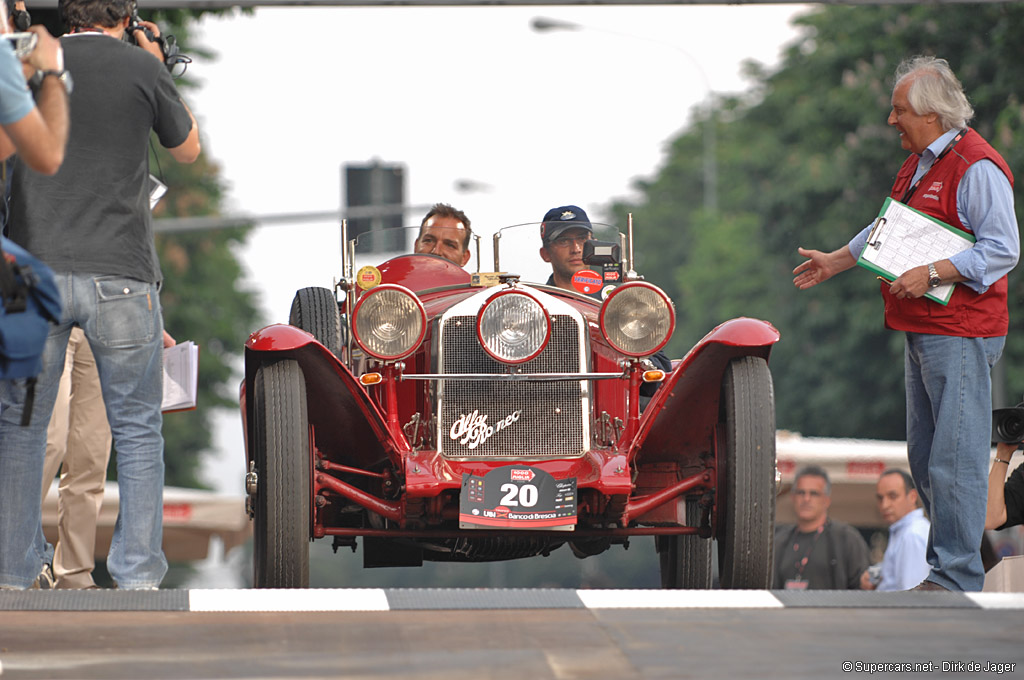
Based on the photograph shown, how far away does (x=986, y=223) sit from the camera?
6.59 metres

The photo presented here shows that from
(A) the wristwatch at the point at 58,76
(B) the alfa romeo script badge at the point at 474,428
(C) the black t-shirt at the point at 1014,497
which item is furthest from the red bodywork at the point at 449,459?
(A) the wristwatch at the point at 58,76

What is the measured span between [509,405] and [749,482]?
1170 millimetres

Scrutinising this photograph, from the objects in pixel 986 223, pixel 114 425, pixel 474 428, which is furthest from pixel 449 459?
pixel 986 223

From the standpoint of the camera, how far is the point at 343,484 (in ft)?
22.3

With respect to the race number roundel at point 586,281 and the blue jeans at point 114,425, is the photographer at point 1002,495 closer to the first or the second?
the race number roundel at point 586,281

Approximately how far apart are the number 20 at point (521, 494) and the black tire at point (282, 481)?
0.81 metres

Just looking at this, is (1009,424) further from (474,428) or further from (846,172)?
(846,172)

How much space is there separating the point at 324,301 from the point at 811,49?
29775 mm

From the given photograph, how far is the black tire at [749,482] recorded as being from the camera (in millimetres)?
6551

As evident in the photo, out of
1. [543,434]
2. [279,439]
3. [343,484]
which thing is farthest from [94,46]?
[543,434]

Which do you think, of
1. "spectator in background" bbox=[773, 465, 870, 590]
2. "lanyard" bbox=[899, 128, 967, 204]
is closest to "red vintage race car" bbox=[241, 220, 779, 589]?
"lanyard" bbox=[899, 128, 967, 204]

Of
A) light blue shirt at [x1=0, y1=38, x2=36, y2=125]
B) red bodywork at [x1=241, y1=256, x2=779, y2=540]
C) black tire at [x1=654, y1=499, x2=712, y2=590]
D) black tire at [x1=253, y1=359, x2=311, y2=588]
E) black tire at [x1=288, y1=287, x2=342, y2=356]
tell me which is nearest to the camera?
light blue shirt at [x1=0, y1=38, x2=36, y2=125]

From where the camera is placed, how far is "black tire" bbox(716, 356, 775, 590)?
655 centimetres

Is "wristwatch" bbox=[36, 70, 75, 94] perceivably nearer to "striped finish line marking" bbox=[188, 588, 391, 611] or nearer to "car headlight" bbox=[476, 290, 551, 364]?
"striped finish line marking" bbox=[188, 588, 391, 611]
